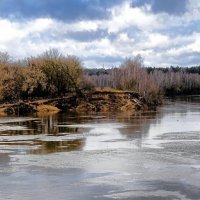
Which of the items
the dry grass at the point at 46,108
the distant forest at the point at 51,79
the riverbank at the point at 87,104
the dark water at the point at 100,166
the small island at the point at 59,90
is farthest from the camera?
the distant forest at the point at 51,79

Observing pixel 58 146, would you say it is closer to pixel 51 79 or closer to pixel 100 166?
pixel 100 166

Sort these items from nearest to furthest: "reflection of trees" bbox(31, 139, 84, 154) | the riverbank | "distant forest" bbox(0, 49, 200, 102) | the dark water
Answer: the dark water < "reflection of trees" bbox(31, 139, 84, 154) < the riverbank < "distant forest" bbox(0, 49, 200, 102)

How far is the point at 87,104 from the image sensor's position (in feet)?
284

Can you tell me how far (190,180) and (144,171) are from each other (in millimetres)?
2998

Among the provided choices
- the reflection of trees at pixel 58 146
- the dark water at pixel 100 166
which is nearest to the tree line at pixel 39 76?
the dark water at pixel 100 166

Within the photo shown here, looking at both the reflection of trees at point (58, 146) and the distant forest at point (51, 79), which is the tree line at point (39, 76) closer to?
the distant forest at point (51, 79)

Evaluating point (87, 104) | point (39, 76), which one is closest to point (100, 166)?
point (87, 104)

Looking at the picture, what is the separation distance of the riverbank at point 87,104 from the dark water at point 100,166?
40.9m

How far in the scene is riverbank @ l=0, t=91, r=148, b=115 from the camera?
268ft

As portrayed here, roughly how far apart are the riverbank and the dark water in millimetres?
40858

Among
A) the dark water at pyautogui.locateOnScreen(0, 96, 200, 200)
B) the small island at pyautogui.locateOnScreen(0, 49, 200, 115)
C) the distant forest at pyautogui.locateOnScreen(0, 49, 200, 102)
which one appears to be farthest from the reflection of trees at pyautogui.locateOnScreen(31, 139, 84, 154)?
the distant forest at pyautogui.locateOnScreen(0, 49, 200, 102)

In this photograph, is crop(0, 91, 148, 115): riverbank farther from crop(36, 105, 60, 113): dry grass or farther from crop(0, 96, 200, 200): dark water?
crop(0, 96, 200, 200): dark water

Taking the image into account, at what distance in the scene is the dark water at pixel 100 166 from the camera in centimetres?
1880

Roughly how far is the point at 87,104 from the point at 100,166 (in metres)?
62.0
